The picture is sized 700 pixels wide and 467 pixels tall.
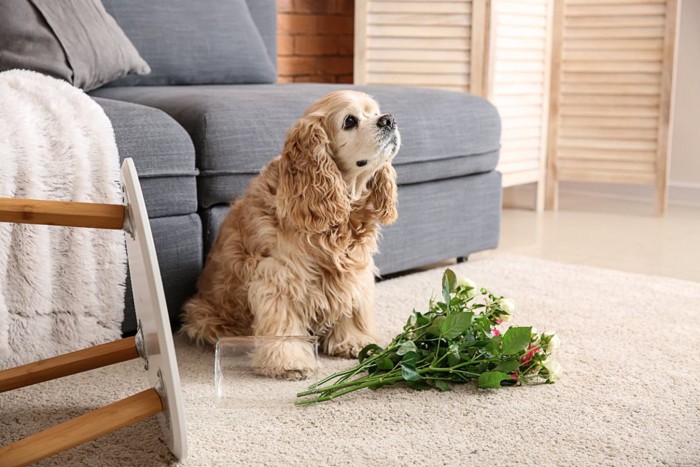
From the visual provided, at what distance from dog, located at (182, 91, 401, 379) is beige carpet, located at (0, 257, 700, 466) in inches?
3.5

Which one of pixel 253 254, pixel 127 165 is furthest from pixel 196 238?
pixel 127 165

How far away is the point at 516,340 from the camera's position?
5.44 ft

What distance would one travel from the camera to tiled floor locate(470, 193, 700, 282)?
300cm

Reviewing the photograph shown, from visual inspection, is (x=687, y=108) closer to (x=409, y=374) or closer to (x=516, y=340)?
(x=516, y=340)

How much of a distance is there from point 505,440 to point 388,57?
8.36ft

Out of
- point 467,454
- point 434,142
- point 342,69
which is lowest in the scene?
point 467,454

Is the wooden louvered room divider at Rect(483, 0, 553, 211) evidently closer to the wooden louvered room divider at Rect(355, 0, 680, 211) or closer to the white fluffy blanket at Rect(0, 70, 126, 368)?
the wooden louvered room divider at Rect(355, 0, 680, 211)

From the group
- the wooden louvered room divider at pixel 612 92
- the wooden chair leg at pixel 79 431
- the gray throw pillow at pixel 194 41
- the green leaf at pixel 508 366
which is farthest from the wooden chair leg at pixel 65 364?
the wooden louvered room divider at pixel 612 92

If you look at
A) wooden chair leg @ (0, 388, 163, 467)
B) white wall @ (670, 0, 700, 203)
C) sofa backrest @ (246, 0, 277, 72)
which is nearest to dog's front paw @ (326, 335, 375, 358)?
wooden chair leg @ (0, 388, 163, 467)

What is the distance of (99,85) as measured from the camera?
8.01 ft

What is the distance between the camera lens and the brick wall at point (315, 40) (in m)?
3.91

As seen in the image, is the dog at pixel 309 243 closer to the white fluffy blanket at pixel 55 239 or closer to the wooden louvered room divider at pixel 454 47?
the white fluffy blanket at pixel 55 239

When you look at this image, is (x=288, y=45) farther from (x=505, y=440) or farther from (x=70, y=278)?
(x=505, y=440)

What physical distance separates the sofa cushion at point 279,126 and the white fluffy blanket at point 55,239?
0.95 ft
